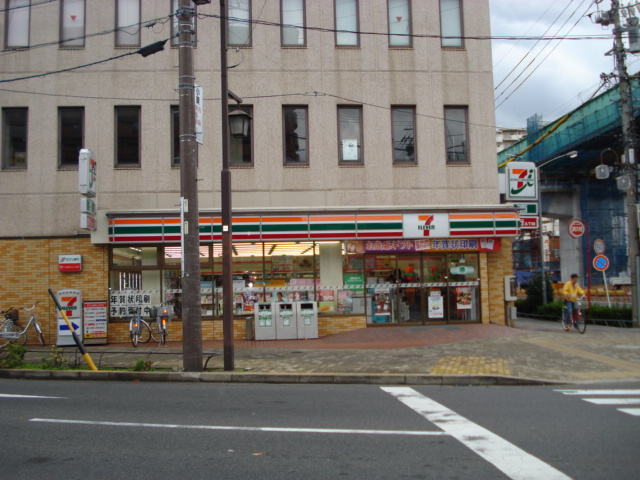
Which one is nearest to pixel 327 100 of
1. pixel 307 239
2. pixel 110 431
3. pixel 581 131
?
pixel 307 239

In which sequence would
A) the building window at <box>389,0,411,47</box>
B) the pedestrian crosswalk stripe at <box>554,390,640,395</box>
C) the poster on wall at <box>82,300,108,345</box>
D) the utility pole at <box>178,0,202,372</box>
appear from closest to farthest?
the pedestrian crosswalk stripe at <box>554,390,640,395</box> < the utility pole at <box>178,0,202,372</box> < the poster on wall at <box>82,300,108,345</box> < the building window at <box>389,0,411,47</box>

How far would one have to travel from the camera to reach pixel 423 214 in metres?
15.8

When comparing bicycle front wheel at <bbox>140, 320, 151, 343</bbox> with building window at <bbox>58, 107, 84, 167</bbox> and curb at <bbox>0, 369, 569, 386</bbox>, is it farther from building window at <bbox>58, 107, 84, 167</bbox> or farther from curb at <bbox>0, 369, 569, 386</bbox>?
building window at <bbox>58, 107, 84, 167</bbox>

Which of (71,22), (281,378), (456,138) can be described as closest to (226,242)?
(281,378)

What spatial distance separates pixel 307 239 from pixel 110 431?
31.2 ft

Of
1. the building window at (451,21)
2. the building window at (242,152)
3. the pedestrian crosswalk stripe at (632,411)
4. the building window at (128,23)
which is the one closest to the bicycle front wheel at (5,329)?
the building window at (242,152)

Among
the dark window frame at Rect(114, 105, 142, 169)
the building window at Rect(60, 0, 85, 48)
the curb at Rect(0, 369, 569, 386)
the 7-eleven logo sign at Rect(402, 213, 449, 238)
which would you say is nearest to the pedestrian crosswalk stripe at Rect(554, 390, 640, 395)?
the curb at Rect(0, 369, 569, 386)

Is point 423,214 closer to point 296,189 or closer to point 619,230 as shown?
point 296,189

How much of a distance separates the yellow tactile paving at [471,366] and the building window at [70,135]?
11798 millimetres

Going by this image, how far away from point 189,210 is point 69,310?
20.8 ft

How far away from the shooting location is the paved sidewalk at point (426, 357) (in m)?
10.0

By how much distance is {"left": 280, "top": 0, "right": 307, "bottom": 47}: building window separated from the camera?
16.5m

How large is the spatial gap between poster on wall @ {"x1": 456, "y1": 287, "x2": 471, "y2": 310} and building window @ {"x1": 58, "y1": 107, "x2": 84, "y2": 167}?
1180 centimetres

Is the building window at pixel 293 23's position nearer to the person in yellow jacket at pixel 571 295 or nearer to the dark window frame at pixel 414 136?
the dark window frame at pixel 414 136
